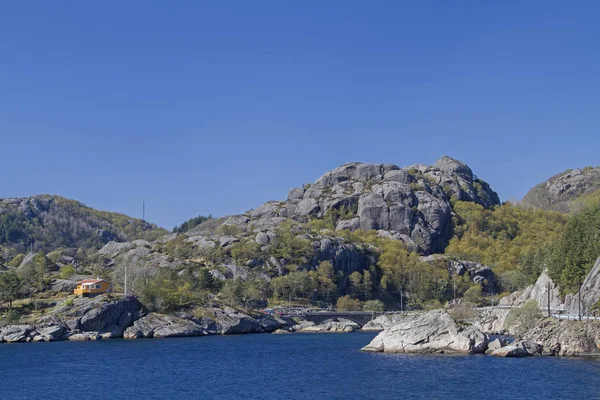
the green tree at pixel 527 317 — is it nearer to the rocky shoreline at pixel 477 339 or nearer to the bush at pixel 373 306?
the rocky shoreline at pixel 477 339

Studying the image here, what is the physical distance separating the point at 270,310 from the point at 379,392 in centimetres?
10393

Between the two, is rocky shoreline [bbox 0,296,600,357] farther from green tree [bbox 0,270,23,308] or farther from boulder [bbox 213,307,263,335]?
green tree [bbox 0,270,23,308]

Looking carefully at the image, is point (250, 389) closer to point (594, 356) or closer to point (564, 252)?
point (594, 356)

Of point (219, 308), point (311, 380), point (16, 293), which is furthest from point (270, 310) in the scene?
point (311, 380)

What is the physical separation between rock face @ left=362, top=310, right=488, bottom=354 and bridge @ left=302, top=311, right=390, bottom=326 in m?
65.8

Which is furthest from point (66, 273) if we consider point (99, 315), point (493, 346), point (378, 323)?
point (493, 346)

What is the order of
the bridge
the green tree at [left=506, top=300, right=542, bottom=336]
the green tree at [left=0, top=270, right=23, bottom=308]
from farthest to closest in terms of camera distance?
the bridge
the green tree at [left=0, top=270, right=23, bottom=308]
the green tree at [left=506, top=300, right=542, bottom=336]

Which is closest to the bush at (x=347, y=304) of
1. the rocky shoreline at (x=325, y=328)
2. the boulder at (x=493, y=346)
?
the rocky shoreline at (x=325, y=328)

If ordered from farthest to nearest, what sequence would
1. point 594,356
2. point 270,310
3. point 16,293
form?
point 270,310, point 16,293, point 594,356

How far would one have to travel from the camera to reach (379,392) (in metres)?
63.0

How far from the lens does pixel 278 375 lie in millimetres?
76062

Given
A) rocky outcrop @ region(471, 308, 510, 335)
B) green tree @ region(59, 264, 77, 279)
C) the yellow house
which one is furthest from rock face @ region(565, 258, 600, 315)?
green tree @ region(59, 264, 77, 279)

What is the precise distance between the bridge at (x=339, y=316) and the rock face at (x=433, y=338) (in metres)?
65.8

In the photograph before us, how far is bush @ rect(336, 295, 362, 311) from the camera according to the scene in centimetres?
18600
